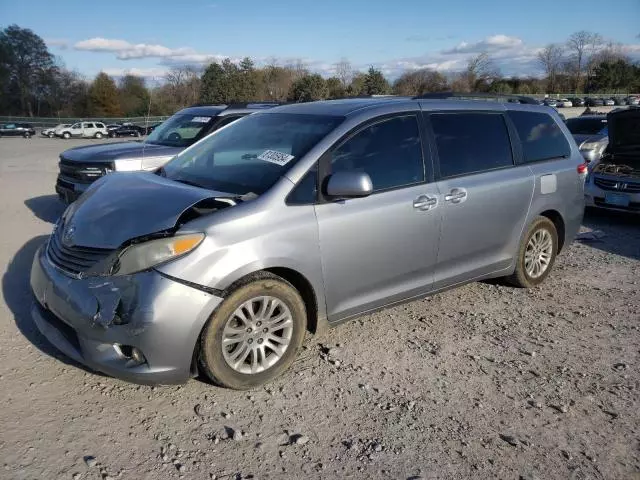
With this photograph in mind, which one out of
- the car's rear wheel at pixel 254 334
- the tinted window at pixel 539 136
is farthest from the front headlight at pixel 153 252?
the tinted window at pixel 539 136

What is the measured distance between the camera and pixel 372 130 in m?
3.91

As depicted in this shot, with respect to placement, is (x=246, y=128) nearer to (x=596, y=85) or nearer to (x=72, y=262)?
(x=72, y=262)

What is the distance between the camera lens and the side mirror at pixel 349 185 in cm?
345

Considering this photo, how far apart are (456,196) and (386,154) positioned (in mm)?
732

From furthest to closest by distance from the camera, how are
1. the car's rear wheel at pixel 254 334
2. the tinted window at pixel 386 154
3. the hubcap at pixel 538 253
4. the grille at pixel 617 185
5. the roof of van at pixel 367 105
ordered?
the grille at pixel 617 185
the hubcap at pixel 538 253
the roof of van at pixel 367 105
the tinted window at pixel 386 154
the car's rear wheel at pixel 254 334

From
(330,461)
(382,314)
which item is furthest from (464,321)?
(330,461)

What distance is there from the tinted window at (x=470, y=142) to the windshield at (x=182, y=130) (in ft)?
15.1

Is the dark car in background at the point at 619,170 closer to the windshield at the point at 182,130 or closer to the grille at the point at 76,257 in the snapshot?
the windshield at the point at 182,130

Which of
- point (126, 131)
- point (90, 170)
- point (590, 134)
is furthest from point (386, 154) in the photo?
point (126, 131)

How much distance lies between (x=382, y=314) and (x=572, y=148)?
279cm

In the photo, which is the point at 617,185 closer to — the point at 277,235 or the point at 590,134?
the point at 590,134

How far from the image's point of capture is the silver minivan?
3.02 meters

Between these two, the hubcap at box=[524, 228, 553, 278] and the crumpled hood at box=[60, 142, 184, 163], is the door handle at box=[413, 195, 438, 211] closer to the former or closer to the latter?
the hubcap at box=[524, 228, 553, 278]

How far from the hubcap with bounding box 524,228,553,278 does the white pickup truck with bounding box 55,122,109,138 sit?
46.5 meters
